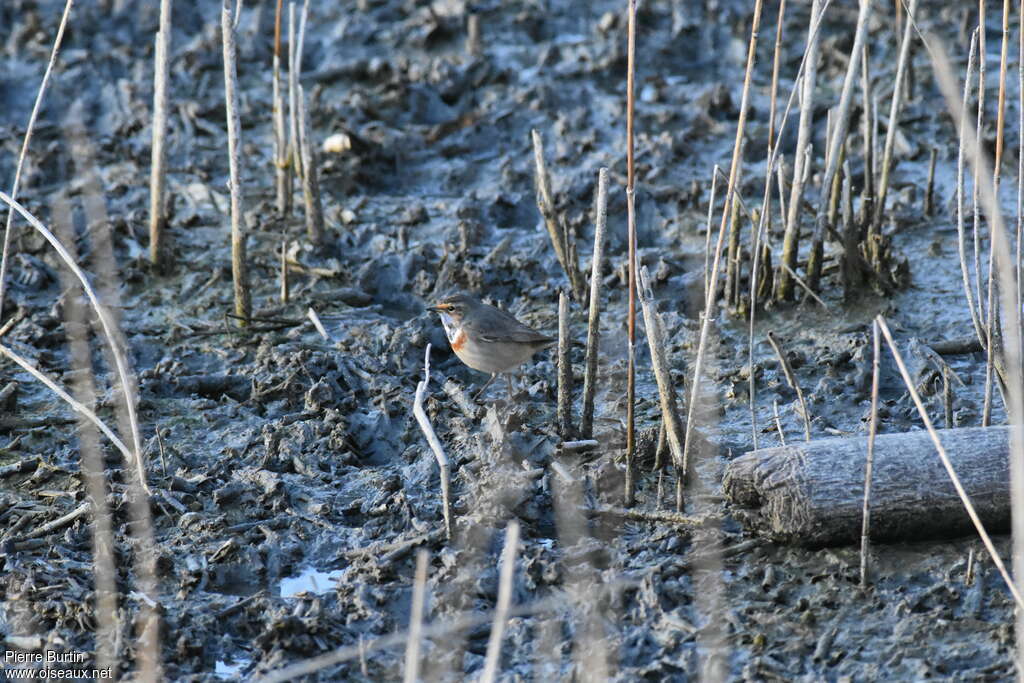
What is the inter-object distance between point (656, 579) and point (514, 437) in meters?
1.27

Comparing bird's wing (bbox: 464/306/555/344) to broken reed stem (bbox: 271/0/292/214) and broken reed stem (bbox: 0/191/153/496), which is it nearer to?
broken reed stem (bbox: 0/191/153/496)

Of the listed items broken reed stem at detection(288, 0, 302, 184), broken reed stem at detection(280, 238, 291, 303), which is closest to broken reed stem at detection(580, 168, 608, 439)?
broken reed stem at detection(280, 238, 291, 303)

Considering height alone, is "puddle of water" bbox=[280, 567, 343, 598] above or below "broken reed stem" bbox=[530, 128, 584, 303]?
below

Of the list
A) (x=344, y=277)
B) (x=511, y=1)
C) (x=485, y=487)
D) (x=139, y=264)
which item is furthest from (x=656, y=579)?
(x=511, y=1)

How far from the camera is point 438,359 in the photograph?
7328 mm

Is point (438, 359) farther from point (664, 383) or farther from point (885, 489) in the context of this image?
point (885, 489)

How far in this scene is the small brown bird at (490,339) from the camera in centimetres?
655

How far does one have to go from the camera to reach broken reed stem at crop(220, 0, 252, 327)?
698 cm

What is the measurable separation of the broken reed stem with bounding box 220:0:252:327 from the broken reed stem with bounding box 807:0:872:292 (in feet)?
10.6

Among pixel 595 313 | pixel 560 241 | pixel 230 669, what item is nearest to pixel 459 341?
pixel 595 313

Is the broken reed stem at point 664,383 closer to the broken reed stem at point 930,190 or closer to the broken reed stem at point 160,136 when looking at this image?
the broken reed stem at point 160,136

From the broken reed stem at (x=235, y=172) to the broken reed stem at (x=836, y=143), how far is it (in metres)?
3.24

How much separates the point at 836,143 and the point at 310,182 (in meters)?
3.36

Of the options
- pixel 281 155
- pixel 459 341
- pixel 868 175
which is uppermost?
A: pixel 281 155
